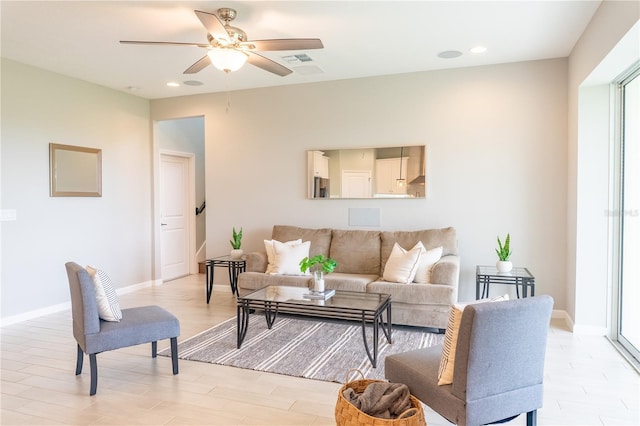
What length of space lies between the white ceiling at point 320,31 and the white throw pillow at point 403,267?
2.02 metres

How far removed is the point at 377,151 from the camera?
4.92 metres

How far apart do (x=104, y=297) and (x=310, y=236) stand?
2589 mm

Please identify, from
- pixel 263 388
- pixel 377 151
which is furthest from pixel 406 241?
pixel 263 388

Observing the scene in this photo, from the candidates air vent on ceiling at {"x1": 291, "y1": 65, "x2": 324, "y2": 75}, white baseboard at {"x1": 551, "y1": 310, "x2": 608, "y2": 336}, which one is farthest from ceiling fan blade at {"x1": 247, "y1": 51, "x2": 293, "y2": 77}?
white baseboard at {"x1": 551, "y1": 310, "x2": 608, "y2": 336}

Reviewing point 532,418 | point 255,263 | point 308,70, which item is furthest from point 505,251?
point 308,70

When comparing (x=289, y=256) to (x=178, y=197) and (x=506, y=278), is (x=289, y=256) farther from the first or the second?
(x=178, y=197)

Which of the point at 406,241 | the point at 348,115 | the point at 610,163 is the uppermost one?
the point at 348,115

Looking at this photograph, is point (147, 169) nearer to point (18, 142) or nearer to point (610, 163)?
point (18, 142)

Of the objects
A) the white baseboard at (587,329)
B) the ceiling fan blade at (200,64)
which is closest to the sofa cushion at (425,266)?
the white baseboard at (587,329)

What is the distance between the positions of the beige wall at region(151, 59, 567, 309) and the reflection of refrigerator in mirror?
0.30 ft

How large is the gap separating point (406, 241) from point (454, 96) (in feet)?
5.66

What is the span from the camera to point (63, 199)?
15.9 ft

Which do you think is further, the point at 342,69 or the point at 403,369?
the point at 342,69

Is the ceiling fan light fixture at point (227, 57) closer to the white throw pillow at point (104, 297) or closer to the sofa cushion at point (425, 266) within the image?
the white throw pillow at point (104, 297)
